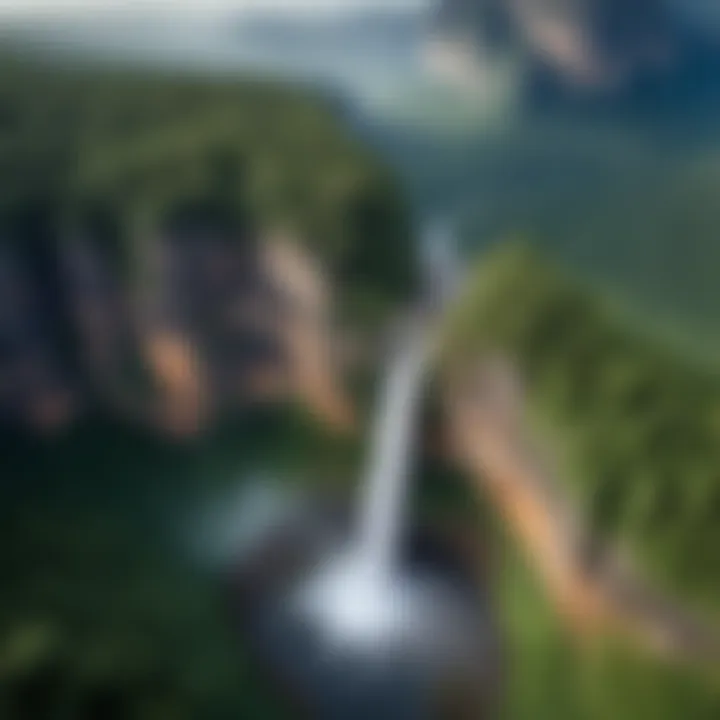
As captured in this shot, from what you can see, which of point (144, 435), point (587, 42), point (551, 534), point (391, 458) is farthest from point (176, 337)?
point (587, 42)

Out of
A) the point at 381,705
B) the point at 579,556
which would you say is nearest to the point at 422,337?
the point at 579,556

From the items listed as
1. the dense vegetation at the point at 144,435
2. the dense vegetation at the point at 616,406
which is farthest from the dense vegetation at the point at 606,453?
the dense vegetation at the point at 144,435

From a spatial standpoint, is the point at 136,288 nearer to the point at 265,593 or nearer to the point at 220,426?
the point at 220,426

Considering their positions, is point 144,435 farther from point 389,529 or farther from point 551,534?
point 551,534

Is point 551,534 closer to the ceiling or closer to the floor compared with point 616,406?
closer to the floor

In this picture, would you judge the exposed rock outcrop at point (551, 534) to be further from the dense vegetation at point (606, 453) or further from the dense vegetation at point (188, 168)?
the dense vegetation at point (188, 168)

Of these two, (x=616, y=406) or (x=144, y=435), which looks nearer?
(x=616, y=406)

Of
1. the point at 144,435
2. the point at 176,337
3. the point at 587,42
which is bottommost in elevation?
the point at 144,435
